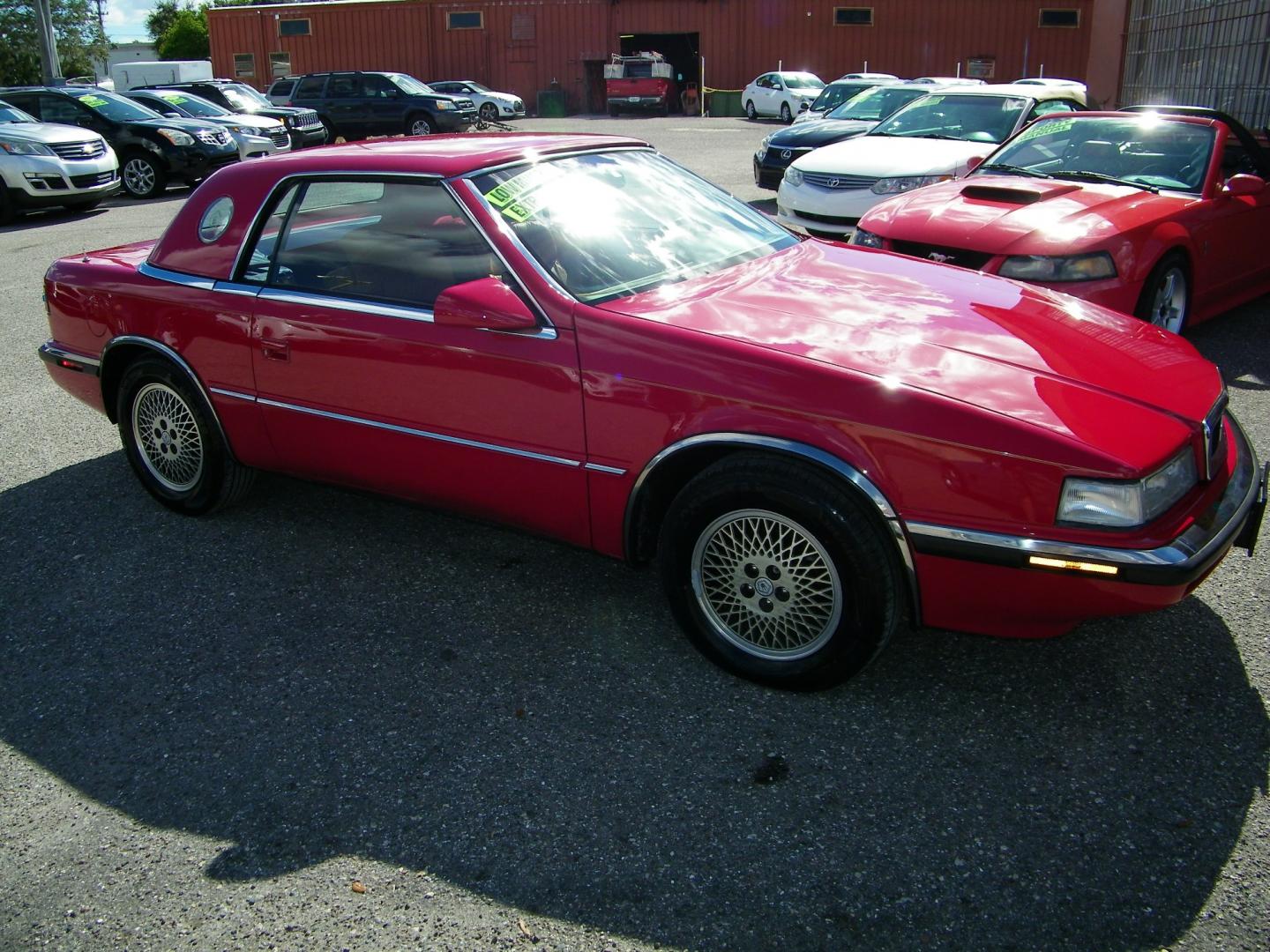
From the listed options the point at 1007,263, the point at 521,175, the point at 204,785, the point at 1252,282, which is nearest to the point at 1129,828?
the point at 204,785

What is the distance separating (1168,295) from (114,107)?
15.2 metres

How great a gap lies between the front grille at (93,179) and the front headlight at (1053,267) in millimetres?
12284

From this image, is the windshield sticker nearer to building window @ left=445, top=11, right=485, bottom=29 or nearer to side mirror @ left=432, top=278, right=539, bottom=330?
side mirror @ left=432, top=278, right=539, bottom=330

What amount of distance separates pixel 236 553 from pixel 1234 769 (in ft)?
11.4

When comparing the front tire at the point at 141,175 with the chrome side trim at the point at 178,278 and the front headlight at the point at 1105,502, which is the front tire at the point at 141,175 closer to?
the chrome side trim at the point at 178,278

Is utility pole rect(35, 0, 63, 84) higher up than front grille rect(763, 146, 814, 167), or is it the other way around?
utility pole rect(35, 0, 63, 84)

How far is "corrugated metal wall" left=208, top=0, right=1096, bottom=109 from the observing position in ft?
129

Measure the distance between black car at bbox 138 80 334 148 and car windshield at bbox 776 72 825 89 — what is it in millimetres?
16091

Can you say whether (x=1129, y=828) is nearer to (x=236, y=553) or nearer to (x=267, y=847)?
(x=267, y=847)

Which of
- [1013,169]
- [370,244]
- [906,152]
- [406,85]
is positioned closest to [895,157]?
[906,152]

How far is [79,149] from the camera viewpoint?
541 inches

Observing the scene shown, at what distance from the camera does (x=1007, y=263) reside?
18.7 feet

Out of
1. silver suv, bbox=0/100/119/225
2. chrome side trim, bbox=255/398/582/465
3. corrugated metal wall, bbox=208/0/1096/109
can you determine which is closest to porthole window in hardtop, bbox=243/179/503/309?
chrome side trim, bbox=255/398/582/465

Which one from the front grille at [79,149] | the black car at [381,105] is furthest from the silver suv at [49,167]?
the black car at [381,105]
